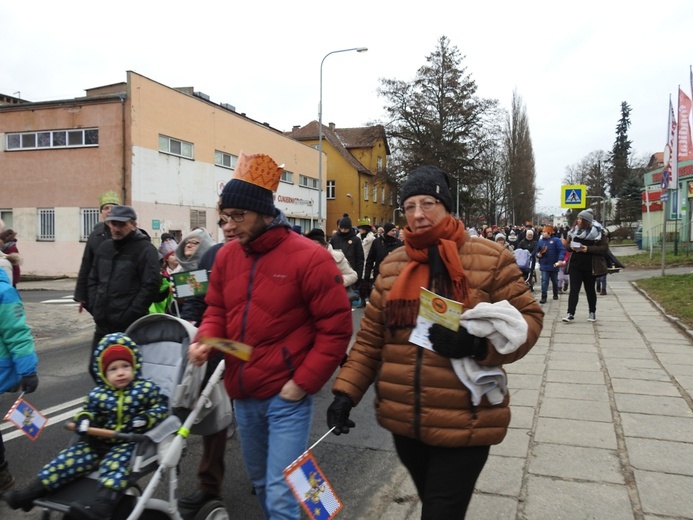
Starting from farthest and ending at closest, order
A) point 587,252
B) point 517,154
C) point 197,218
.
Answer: point 517,154 → point 197,218 → point 587,252

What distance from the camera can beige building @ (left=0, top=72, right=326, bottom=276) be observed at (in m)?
21.4

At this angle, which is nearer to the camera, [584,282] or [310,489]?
[310,489]

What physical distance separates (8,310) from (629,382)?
594cm

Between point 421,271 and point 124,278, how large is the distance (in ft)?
10.5

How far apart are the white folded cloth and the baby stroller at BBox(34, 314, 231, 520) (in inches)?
55.9

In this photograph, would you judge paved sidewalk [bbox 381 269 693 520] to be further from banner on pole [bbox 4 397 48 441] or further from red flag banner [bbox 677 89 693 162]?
red flag banner [bbox 677 89 693 162]

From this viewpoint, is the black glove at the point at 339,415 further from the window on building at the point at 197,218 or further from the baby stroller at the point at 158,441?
the window on building at the point at 197,218

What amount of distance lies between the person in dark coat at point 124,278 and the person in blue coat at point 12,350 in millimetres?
978

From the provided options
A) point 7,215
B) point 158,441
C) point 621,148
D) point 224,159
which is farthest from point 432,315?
point 621,148

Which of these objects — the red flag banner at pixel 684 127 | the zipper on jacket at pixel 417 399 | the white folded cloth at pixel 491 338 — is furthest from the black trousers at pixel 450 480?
the red flag banner at pixel 684 127

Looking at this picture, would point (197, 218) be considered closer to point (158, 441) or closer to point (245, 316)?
point (158, 441)

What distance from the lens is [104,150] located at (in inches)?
846

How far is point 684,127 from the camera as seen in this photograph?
1588 cm

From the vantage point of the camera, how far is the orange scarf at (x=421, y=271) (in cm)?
234
